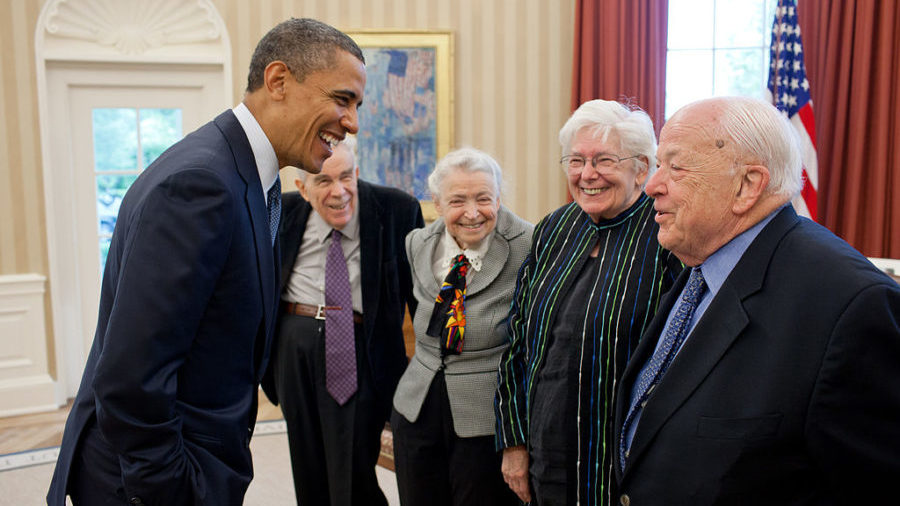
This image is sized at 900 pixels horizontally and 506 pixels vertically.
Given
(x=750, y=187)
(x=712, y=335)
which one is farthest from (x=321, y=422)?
(x=750, y=187)

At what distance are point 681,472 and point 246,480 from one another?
95 cm

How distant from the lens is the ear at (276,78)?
5.11 feet

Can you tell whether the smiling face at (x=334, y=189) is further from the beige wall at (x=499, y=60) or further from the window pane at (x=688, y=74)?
the window pane at (x=688, y=74)

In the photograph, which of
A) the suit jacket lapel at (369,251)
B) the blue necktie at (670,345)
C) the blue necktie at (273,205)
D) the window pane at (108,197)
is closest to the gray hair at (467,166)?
the suit jacket lapel at (369,251)

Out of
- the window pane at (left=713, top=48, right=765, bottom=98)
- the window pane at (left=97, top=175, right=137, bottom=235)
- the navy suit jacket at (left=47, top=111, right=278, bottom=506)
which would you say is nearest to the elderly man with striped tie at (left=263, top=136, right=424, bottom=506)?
the navy suit jacket at (left=47, top=111, right=278, bottom=506)

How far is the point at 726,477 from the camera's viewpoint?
1216mm

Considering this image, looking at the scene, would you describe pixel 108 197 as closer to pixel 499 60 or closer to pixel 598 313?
pixel 499 60

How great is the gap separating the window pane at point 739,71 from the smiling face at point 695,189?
470 cm

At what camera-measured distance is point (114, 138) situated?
18.4 feet

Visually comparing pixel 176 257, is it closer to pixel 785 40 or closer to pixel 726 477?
pixel 726 477

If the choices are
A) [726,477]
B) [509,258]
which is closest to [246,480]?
[726,477]

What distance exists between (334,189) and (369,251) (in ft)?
0.93

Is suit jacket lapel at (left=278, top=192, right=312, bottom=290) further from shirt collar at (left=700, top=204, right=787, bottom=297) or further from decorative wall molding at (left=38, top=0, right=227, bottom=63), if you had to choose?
decorative wall molding at (left=38, top=0, right=227, bottom=63)

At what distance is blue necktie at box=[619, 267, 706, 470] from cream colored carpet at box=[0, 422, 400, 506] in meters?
2.32
